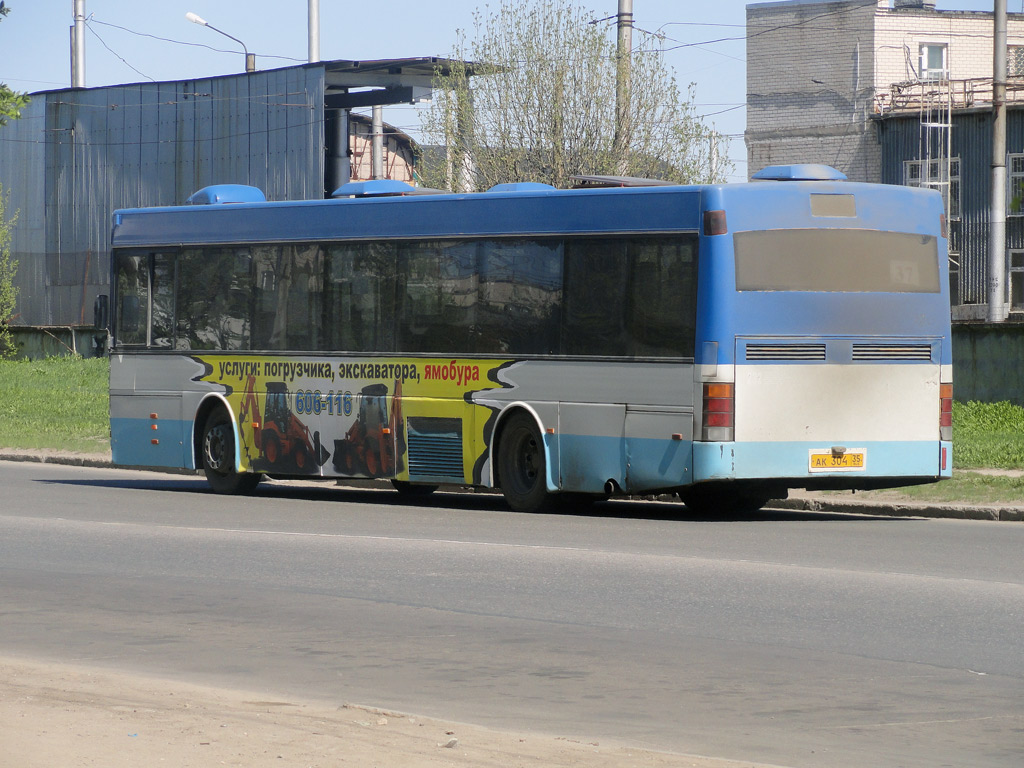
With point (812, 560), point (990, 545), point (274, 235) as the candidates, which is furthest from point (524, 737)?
point (274, 235)

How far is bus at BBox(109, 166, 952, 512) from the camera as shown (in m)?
15.6

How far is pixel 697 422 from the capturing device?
50.9 feet

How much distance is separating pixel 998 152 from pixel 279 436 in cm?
2582

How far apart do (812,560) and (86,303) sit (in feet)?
155

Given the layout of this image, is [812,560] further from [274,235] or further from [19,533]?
[274,235]

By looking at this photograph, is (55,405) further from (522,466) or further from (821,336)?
(821,336)

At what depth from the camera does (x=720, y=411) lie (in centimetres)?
1544

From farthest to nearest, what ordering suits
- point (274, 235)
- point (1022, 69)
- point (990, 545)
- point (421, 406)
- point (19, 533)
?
point (1022, 69) → point (274, 235) → point (421, 406) → point (19, 533) → point (990, 545)

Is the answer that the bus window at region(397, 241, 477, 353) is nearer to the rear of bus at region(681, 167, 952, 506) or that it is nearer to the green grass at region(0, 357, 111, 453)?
the rear of bus at region(681, 167, 952, 506)

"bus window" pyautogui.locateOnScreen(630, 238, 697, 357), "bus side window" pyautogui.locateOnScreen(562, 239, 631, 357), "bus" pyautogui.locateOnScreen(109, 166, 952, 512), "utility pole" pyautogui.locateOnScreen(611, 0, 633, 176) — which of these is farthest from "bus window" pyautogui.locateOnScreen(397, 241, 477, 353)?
"utility pole" pyautogui.locateOnScreen(611, 0, 633, 176)

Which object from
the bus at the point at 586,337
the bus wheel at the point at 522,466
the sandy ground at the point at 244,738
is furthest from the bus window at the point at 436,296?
the sandy ground at the point at 244,738

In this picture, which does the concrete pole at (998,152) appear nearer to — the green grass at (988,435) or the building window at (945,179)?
the green grass at (988,435)

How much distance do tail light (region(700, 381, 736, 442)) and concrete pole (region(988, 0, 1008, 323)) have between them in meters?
25.2

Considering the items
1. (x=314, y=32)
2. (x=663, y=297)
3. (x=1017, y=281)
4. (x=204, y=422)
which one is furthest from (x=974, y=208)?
(x=663, y=297)
